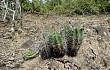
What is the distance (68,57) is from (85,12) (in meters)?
2.07

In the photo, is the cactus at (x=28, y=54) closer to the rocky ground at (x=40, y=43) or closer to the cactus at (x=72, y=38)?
the rocky ground at (x=40, y=43)

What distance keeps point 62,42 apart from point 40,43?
53 centimetres

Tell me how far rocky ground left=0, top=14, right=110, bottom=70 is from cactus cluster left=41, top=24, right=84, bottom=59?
0.08 metres

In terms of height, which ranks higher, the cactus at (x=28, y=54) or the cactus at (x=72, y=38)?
the cactus at (x=72, y=38)

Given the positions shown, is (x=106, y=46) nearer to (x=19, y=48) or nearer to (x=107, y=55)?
(x=107, y=55)

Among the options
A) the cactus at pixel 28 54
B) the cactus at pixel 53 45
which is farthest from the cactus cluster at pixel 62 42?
the cactus at pixel 28 54

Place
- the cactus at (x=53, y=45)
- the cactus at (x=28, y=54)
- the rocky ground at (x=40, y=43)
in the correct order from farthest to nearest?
the cactus at (x=28, y=54) < the rocky ground at (x=40, y=43) < the cactus at (x=53, y=45)

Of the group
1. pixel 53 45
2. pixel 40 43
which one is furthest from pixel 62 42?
pixel 40 43

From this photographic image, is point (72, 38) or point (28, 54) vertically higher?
point (72, 38)

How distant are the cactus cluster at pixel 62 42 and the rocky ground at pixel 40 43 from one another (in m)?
0.08

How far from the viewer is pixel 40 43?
448cm

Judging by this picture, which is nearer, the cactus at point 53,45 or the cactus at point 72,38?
the cactus at point 53,45

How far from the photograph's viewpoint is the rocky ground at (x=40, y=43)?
161 inches

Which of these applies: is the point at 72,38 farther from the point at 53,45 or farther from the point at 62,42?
the point at 53,45
